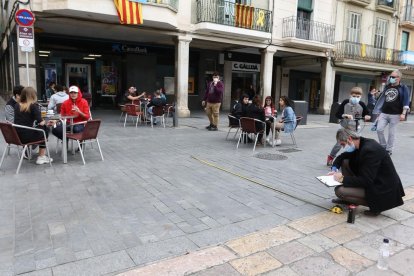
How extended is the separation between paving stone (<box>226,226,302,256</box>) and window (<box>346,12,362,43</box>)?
19.7 metres

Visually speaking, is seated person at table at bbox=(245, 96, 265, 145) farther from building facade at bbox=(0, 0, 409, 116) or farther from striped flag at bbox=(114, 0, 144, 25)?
building facade at bbox=(0, 0, 409, 116)

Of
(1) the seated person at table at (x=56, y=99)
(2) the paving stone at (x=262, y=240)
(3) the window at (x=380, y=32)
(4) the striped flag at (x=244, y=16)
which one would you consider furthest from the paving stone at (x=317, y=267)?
(3) the window at (x=380, y=32)

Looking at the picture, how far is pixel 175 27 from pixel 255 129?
292 inches

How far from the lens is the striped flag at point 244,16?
14875 millimetres

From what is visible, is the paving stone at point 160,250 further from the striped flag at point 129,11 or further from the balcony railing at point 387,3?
the balcony railing at point 387,3

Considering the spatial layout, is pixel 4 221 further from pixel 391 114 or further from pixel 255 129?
pixel 391 114

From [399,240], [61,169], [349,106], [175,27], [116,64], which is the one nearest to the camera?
[399,240]

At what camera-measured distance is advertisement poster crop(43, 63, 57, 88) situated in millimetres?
15644

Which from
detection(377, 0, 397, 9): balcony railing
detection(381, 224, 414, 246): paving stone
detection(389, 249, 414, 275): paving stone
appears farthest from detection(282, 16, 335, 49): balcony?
detection(389, 249, 414, 275): paving stone

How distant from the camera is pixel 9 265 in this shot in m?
2.72

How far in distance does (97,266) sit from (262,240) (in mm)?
1508

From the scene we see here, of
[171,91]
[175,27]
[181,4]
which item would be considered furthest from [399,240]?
[171,91]

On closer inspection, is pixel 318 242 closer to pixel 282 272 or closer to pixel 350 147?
pixel 282 272

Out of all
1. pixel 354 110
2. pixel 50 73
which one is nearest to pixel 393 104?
pixel 354 110
